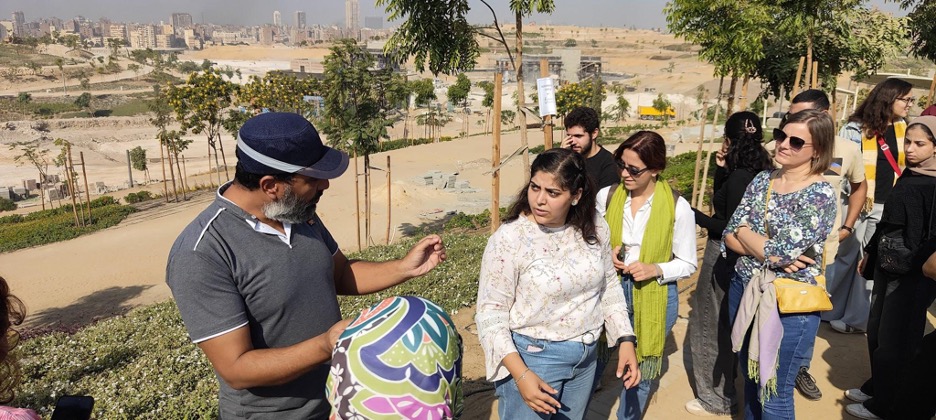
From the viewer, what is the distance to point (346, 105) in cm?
1234

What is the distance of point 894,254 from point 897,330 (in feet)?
1.60

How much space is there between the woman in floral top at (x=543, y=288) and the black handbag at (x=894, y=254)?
2085mm

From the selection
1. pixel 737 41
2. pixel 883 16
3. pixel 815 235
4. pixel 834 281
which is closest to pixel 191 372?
pixel 815 235

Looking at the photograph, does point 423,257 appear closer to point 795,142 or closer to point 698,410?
point 795,142

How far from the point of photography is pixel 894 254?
145 inches

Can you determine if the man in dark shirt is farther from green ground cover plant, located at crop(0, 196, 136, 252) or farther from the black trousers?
green ground cover plant, located at crop(0, 196, 136, 252)

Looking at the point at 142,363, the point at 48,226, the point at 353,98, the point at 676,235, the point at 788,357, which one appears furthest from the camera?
the point at 48,226

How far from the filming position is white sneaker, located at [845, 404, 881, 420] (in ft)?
13.3

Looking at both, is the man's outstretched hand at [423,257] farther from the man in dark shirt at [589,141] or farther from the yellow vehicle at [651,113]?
the yellow vehicle at [651,113]

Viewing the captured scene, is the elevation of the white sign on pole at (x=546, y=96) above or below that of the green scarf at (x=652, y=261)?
above

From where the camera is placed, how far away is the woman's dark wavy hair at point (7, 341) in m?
1.85

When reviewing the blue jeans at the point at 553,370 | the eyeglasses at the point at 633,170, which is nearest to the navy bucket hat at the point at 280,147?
the blue jeans at the point at 553,370

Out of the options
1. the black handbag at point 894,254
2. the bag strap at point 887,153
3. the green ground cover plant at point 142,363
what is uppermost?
the bag strap at point 887,153

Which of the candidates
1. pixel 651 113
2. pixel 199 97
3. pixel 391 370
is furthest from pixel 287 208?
pixel 651 113
